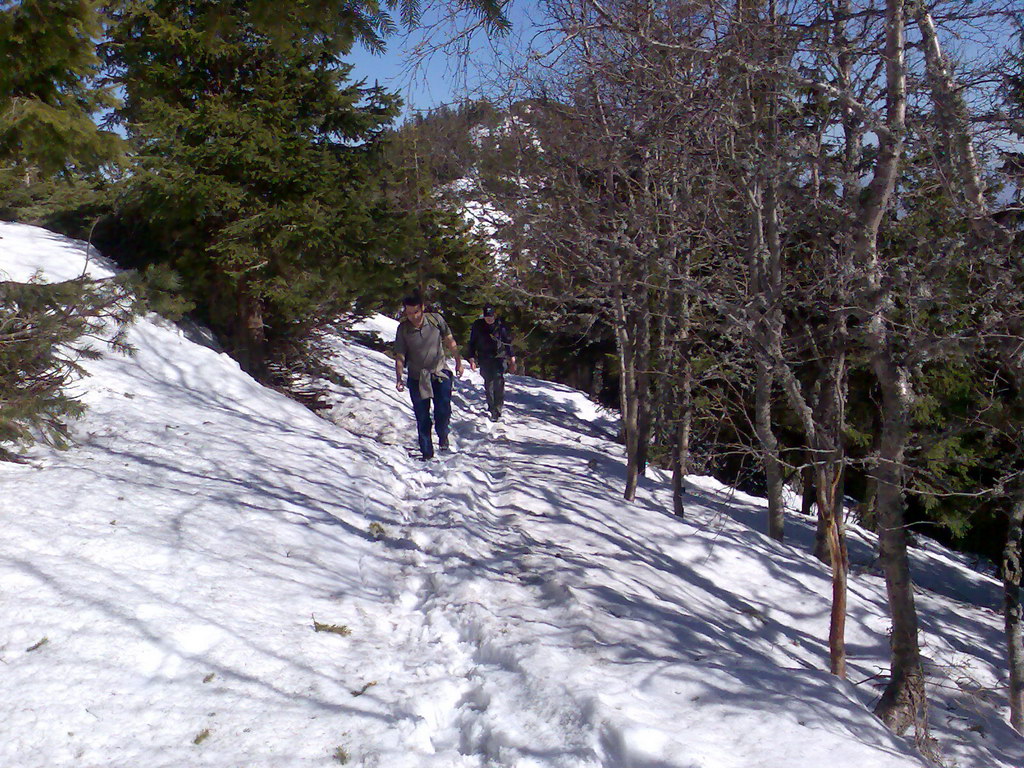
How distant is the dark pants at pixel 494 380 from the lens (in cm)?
1307

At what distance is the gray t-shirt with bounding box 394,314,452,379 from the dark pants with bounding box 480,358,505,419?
4.53 m

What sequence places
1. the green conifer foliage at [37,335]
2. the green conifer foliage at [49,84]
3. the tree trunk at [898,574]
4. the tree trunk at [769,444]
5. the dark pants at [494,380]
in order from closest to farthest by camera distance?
the green conifer foliage at [49,84] → the green conifer foliage at [37,335] → the tree trunk at [898,574] → the tree trunk at [769,444] → the dark pants at [494,380]

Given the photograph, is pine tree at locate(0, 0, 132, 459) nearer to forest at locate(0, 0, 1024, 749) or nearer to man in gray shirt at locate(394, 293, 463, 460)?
forest at locate(0, 0, 1024, 749)

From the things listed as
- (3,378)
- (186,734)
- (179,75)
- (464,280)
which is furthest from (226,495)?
(464,280)

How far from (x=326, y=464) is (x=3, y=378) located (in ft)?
10.7

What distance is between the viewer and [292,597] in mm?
4180

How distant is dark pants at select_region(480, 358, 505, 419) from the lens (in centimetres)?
1307

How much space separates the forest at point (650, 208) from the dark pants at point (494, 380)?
1654 mm

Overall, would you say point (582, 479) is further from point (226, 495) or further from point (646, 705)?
point (646, 705)

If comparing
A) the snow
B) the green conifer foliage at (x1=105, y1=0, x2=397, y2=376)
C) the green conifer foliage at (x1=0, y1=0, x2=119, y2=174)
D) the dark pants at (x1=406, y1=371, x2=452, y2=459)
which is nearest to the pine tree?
the green conifer foliage at (x1=0, y1=0, x2=119, y2=174)

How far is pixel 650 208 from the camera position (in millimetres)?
7914

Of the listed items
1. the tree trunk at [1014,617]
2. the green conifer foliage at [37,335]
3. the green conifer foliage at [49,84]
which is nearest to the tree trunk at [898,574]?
the tree trunk at [1014,617]

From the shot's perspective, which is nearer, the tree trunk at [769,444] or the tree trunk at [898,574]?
the tree trunk at [898,574]

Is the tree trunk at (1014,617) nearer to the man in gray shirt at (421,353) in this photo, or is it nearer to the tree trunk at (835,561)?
the tree trunk at (835,561)
